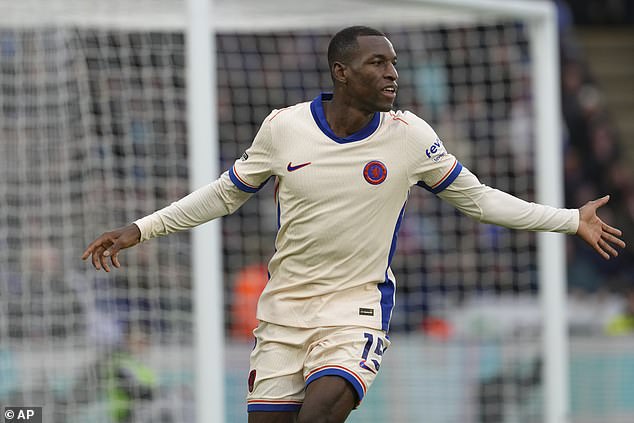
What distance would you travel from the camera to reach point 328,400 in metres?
5.14

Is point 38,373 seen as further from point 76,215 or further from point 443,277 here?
point 443,277

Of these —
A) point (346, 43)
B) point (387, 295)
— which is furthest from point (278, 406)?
point (346, 43)

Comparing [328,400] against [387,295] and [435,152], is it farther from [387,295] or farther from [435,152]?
[435,152]

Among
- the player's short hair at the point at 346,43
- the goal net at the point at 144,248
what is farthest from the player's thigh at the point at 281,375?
the goal net at the point at 144,248

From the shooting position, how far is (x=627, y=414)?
10453 mm

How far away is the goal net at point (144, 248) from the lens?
8.98 metres

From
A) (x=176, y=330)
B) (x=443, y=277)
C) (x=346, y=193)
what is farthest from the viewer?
(x=443, y=277)

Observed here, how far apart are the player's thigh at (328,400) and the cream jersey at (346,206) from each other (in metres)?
0.27

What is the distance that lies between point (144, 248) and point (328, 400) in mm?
4850

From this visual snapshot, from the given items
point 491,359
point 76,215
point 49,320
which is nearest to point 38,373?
point 49,320

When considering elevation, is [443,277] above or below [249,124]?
below

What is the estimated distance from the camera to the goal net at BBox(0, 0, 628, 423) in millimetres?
8984

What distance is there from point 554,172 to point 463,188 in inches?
151

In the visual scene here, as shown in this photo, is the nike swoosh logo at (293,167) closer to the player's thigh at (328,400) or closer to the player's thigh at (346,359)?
the player's thigh at (346,359)
